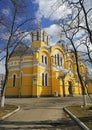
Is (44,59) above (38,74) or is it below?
above

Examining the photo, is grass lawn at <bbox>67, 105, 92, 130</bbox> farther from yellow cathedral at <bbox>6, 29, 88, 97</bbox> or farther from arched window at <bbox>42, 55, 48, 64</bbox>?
arched window at <bbox>42, 55, 48, 64</bbox>

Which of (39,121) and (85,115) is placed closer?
(39,121)

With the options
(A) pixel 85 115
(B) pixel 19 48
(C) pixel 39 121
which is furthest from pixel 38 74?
(C) pixel 39 121

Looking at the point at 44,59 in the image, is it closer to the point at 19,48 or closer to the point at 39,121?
the point at 19,48

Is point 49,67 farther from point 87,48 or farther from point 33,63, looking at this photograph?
point 87,48

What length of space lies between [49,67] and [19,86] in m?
7.99

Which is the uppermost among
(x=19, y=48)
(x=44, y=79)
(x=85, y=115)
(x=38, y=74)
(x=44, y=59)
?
(x=44, y=59)

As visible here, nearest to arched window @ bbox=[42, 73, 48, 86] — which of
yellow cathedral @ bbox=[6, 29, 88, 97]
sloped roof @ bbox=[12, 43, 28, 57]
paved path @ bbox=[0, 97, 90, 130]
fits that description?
yellow cathedral @ bbox=[6, 29, 88, 97]

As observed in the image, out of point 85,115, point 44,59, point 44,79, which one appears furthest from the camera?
point 44,59

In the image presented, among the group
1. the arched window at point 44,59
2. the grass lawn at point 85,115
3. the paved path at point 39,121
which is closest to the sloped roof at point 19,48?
the paved path at point 39,121

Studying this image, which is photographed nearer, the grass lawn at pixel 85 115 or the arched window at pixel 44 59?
the grass lawn at pixel 85 115

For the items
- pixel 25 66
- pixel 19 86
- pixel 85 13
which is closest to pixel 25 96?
pixel 19 86

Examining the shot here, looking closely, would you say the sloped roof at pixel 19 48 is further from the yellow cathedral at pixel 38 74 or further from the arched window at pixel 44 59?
the arched window at pixel 44 59

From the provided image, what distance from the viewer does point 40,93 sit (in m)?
42.7
